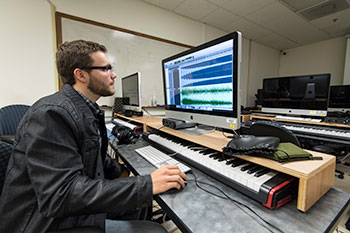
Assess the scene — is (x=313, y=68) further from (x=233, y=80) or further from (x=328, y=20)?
(x=233, y=80)

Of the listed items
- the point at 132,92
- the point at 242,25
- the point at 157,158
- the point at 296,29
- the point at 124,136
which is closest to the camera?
the point at 157,158

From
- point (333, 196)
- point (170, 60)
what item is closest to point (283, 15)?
point (170, 60)

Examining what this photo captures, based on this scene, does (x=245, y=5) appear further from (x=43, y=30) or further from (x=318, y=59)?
(x=318, y=59)

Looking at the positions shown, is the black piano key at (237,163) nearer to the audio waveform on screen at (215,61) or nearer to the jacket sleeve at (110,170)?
the audio waveform on screen at (215,61)

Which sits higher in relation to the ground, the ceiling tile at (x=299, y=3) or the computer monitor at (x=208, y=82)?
the ceiling tile at (x=299, y=3)

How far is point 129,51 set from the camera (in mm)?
2668

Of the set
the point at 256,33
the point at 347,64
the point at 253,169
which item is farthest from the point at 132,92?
the point at 347,64

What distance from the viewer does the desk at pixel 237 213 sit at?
0.44 meters

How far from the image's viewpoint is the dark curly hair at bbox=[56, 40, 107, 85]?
744 millimetres

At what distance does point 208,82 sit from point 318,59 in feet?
17.6

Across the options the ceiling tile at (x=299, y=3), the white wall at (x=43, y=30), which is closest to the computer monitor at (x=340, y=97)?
the ceiling tile at (x=299, y=3)

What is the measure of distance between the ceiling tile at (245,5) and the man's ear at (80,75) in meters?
2.97

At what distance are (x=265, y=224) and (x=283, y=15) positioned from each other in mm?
4011

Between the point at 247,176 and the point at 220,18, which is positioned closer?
the point at 247,176
